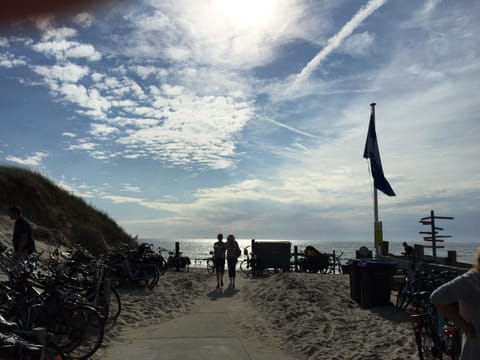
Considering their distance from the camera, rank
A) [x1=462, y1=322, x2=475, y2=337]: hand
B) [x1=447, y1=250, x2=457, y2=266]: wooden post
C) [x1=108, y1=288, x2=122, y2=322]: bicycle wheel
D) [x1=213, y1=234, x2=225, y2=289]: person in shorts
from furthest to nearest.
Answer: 1. [x1=213, y1=234, x2=225, y2=289]: person in shorts
2. [x1=447, y1=250, x2=457, y2=266]: wooden post
3. [x1=108, y1=288, x2=122, y2=322]: bicycle wheel
4. [x1=462, y1=322, x2=475, y2=337]: hand

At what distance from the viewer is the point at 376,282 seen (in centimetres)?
1056

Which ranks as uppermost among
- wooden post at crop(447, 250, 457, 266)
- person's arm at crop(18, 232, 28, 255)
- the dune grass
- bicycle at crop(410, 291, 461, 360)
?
the dune grass

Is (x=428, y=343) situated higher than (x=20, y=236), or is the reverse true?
(x=20, y=236)

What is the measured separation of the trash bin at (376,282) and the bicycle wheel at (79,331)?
594 centimetres

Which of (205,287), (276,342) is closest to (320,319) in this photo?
(276,342)

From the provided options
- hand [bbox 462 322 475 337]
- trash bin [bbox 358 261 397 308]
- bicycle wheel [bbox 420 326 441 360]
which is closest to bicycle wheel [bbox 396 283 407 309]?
trash bin [bbox 358 261 397 308]

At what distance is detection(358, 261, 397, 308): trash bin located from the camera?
34.3 feet

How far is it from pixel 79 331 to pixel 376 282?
6489 millimetres

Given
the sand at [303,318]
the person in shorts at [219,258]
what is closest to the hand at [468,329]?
the sand at [303,318]

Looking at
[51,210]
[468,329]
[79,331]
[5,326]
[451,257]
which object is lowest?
[79,331]

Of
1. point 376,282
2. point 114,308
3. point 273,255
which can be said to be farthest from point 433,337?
point 273,255

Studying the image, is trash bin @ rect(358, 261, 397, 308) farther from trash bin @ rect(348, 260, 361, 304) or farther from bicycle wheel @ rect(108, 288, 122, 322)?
bicycle wheel @ rect(108, 288, 122, 322)

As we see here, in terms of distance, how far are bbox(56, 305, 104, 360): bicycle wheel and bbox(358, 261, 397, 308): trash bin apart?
19.5ft

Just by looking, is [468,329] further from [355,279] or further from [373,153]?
[373,153]
